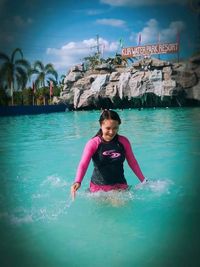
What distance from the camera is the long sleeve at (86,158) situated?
195 cm

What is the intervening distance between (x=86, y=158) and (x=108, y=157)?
0.21m

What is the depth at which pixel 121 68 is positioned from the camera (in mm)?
1937

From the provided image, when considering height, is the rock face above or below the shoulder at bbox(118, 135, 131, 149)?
above

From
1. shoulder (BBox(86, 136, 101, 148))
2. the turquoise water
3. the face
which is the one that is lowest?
the turquoise water

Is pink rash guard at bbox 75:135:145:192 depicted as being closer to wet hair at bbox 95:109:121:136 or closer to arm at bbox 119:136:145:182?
arm at bbox 119:136:145:182

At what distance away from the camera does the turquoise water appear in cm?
149

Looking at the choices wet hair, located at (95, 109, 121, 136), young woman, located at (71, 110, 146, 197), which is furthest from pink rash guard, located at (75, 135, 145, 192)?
wet hair, located at (95, 109, 121, 136)

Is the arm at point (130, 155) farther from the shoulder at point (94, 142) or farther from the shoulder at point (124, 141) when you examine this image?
the shoulder at point (94, 142)

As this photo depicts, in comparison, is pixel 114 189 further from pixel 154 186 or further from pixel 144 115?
pixel 144 115

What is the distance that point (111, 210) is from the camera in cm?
196

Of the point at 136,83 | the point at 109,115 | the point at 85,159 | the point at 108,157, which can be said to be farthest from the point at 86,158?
the point at 136,83

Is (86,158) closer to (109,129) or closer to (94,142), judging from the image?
(94,142)

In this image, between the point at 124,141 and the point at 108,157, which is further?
the point at 108,157

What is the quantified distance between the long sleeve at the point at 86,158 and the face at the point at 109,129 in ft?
0.22
